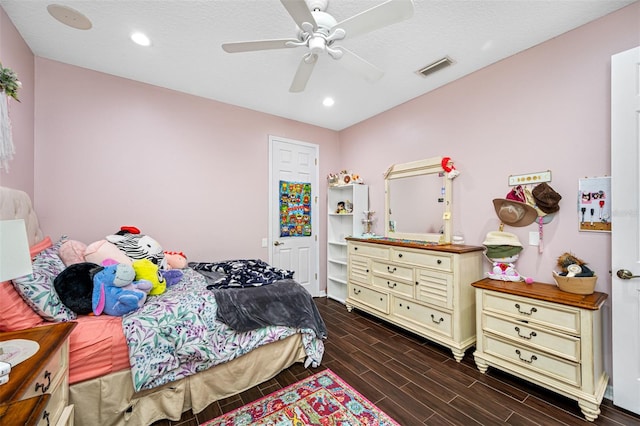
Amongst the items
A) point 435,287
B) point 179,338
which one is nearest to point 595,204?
point 435,287

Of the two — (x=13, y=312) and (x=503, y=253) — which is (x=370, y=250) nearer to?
(x=503, y=253)

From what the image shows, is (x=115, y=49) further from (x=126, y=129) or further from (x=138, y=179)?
(x=138, y=179)

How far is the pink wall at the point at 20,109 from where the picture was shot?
6.12ft

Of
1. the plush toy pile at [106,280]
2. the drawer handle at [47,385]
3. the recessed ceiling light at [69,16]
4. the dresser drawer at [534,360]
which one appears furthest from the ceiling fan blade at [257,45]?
the dresser drawer at [534,360]

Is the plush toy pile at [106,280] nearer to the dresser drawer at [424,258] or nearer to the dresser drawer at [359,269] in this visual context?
the dresser drawer at [359,269]

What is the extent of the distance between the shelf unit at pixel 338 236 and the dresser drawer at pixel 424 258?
1125mm

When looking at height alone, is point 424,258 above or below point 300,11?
below

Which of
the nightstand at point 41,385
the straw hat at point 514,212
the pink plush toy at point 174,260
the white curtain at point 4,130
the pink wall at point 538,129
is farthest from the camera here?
the pink plush toy at point 174,260

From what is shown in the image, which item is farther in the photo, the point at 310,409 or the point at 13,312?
the point at 310,409

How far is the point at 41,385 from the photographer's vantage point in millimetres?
1042

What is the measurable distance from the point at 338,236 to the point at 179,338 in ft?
9.37

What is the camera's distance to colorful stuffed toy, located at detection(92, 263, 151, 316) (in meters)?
1.71

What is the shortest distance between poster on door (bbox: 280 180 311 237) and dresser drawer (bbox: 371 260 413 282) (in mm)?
1284

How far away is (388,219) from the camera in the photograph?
11.6 ft
